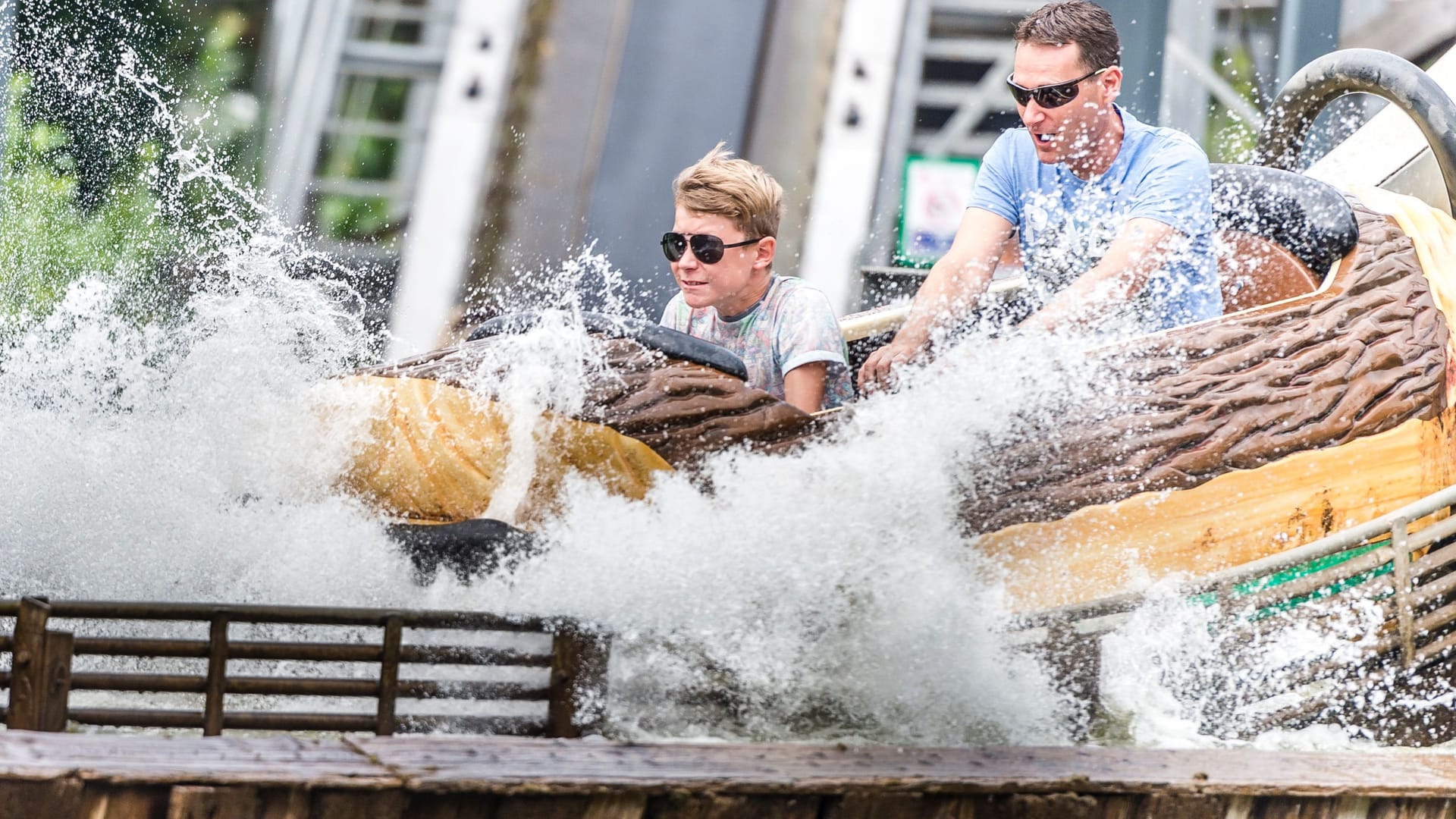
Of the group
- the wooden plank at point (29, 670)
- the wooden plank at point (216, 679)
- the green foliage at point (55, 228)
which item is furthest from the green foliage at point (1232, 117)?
the wooden plank at point (29, 670)

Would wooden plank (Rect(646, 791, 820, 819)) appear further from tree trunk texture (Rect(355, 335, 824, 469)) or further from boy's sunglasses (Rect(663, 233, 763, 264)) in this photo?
boy's sunglasses (Rect(663, 233, 763, 264))

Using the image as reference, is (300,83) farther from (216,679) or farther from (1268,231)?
(216,679)

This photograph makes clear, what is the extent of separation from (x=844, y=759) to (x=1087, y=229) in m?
1.31

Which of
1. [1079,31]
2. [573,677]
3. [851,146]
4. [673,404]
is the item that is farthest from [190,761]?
[851,146]

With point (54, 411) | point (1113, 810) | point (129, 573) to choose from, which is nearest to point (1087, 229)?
point (1113, 810)

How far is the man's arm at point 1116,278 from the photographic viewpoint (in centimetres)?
301

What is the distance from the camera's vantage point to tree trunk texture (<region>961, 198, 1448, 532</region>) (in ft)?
9.46

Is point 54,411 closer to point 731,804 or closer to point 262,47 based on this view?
point 731,804

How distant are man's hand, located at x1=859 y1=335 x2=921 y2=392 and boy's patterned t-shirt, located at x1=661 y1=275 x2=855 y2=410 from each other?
52 mm

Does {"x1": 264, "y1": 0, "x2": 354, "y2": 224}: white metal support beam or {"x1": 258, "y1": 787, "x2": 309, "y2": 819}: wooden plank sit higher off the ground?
{"x1": 264, "y1": 0, "x2": 354, "y2": 224}: white metal support beam

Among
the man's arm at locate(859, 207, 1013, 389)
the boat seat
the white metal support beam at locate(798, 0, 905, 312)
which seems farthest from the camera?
A: the white metal support beam at locate(798, 0, 905, 312)

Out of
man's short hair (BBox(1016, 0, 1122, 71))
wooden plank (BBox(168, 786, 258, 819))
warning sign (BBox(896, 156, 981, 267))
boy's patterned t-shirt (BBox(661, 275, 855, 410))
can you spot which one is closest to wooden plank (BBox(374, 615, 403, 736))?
wooden plank (BBox(168, 786, 258, 819))

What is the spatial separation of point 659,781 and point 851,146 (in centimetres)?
533

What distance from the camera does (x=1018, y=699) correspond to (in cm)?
283
